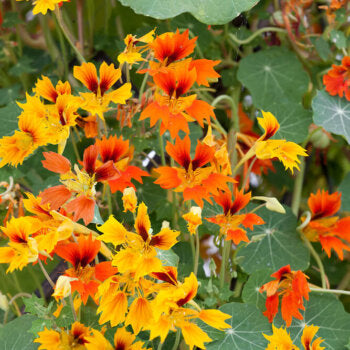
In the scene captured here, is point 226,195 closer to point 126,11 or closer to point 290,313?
point 290,313

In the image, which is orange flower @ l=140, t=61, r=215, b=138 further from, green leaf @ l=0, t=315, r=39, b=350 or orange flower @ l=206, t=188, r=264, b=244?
green leaf @ l=0, t=315, r=39, b=350

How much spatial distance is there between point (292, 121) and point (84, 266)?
648 millimetres

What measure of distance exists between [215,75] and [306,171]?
77 centimetres

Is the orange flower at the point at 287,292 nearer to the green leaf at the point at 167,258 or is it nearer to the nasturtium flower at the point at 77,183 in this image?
the green leaf at the point at 167,258

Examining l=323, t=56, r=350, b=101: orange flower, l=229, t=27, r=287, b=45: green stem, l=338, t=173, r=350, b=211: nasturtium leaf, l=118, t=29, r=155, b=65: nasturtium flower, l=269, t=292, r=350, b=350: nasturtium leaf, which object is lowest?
l=269, t=292, r=350, b=350: nasturtium leaf

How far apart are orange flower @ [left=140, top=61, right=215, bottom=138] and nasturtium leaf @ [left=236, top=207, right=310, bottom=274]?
1.35 feet

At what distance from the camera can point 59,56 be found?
1409mm

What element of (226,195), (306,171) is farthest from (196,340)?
(306,171)

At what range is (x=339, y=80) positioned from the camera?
48.4 inches

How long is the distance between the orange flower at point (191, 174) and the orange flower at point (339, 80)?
0.50 meters

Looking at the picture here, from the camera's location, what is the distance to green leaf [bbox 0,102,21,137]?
4.00 ft

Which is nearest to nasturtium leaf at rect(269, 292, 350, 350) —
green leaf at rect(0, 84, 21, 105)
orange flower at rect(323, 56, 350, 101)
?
orange flower at rect(323, 56, 350, 101)

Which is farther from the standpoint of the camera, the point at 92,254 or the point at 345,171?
the point at 345,171

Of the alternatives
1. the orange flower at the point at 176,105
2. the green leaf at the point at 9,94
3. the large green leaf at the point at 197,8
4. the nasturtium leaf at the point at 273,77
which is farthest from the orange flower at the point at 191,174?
the green leaf at the point at 9,94
